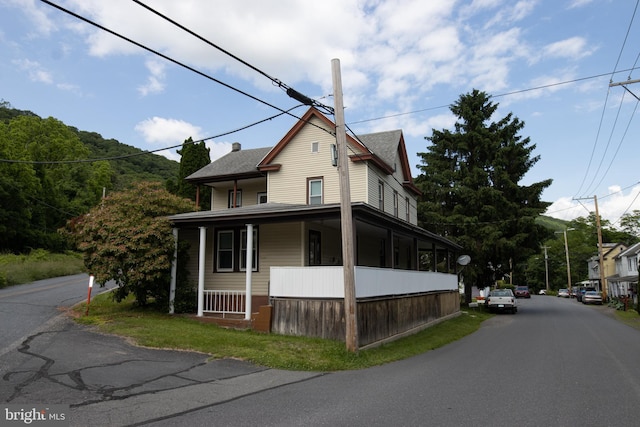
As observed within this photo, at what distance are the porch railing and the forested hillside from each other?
19346mm

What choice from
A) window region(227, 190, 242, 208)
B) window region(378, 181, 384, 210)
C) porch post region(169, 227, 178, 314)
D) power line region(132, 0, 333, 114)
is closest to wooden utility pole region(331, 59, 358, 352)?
power line region(132, 0, 333, 114)

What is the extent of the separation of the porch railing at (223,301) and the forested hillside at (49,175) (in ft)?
63.5

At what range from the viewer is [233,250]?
18.8 metres

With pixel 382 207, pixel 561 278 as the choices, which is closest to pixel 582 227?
pixel 561 278

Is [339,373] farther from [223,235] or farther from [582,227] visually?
[582,227]

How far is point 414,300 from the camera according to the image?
18594 mm

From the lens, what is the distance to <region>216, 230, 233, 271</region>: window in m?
18.9

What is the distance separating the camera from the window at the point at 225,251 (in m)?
18.9

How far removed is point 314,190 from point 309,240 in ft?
12.1

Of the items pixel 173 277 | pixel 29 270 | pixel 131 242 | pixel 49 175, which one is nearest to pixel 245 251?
pixel 173 277

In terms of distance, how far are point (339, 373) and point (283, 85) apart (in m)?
6.73

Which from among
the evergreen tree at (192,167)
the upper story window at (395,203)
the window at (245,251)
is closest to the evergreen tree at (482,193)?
the upper story window at (395,203)

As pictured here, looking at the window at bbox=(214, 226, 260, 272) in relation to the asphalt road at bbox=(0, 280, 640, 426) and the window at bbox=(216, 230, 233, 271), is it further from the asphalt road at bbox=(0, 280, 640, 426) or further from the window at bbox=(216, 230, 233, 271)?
the asphalt road at bbox=(0, 280, 640, 426)

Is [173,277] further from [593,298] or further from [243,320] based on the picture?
[593,298]
